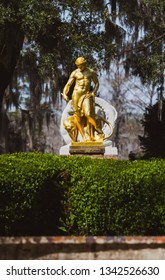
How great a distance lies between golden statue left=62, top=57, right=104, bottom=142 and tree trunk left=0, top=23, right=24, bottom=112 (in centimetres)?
497

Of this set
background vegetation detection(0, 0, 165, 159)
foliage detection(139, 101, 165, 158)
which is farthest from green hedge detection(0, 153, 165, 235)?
foliage detection(139, 101, 165, 158)

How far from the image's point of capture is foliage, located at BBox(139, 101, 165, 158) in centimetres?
2417

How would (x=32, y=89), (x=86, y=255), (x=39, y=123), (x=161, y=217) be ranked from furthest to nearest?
(x=39, y=123) < (x=32, y=89) < (x=161, y=217) < (x=86, y=255)

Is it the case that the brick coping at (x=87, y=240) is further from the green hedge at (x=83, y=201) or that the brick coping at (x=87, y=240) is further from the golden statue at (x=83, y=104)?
the golden statue at (x=83, y=104)

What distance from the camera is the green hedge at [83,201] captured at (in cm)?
667

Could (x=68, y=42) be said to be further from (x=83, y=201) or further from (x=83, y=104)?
(x=83, y=201)

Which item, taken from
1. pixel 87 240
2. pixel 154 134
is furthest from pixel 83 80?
pixel 154 134

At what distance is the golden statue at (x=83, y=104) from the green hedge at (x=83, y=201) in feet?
23.0

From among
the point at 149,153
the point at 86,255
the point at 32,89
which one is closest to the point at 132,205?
the point at 86,255

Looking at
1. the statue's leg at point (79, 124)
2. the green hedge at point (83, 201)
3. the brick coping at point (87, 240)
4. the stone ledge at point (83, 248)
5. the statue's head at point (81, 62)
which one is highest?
the statue's head at point (81, 62)

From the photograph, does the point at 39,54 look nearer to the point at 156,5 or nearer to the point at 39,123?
the point at 156,5

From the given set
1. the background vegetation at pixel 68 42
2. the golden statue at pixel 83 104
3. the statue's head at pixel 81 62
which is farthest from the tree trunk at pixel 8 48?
the statue's head at pixel 81 62

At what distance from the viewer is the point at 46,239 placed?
6.35 meters

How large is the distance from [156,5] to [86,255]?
14.9 m
